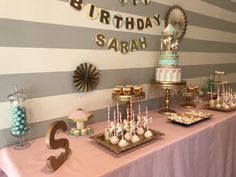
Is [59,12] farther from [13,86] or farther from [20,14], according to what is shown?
[13,86]

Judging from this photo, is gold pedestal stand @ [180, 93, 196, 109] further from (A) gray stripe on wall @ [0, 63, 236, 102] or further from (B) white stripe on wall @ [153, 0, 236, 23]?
(B) white stripe on wall @ [153, 0, 236, 23]

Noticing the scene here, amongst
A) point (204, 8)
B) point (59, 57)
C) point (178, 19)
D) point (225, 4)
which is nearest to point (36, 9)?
point (59, 57)

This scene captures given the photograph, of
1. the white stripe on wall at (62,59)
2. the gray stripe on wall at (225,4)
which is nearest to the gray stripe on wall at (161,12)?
the gray stripe on wall at (225,4)

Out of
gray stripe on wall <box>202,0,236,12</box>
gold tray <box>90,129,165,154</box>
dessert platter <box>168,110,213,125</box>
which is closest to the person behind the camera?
gold tray <box>90,129,165,154</box>

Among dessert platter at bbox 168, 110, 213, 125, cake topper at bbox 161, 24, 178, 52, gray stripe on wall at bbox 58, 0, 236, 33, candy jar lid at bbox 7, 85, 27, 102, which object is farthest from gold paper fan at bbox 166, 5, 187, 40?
candy jar lid at bbox 7, 85, 27, 102

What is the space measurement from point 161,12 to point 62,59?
0.98 meters

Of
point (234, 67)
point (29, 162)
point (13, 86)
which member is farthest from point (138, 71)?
point (234, 67)

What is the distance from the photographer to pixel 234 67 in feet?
9.53

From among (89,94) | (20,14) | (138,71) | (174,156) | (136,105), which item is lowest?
(174,156)

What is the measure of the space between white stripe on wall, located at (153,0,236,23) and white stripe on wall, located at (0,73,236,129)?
0.93 meters

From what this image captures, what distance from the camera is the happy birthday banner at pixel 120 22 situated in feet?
4.38

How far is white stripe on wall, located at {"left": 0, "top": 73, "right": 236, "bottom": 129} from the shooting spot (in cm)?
109

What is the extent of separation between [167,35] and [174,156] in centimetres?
92

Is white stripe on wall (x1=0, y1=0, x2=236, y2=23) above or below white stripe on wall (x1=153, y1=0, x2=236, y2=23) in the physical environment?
below
